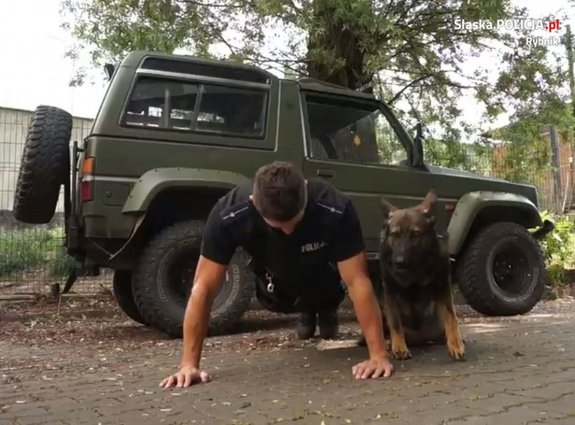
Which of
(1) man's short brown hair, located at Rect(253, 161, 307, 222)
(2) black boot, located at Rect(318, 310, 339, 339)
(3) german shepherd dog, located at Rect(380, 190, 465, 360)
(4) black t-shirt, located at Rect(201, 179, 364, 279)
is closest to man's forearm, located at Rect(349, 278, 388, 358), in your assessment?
(4) black t-shirt, located at Rect(201, 179, 364, 279)

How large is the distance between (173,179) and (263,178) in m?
2.43

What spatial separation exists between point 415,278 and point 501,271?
141 inches

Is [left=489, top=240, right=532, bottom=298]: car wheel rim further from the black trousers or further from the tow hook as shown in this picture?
the black trousers

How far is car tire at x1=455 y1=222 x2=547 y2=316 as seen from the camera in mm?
6930

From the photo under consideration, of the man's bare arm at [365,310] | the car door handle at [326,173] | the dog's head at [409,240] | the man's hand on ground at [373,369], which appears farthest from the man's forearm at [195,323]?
the car door handle at [326,173]

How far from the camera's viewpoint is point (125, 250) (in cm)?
577

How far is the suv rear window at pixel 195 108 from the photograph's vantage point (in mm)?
5848

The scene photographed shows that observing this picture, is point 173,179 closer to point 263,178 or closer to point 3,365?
point 3,365

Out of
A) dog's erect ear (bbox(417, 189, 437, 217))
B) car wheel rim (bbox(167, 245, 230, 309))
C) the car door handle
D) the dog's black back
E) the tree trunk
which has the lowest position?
car wheel rim (bbox(167, 245, 230, 309))

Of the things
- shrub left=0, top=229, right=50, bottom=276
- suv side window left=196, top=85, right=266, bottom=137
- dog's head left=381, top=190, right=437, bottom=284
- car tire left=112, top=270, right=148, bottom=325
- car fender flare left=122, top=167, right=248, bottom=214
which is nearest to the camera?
dog's head left=381, top=190, right=437, bottom=284

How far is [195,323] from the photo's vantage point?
3615mm

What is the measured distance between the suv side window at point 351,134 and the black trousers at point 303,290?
182 cm

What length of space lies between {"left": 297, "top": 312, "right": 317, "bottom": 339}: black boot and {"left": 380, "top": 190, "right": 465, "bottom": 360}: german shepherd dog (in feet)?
3.28

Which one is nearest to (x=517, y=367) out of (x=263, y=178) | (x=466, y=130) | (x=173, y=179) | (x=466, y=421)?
(x=466, y=421)
